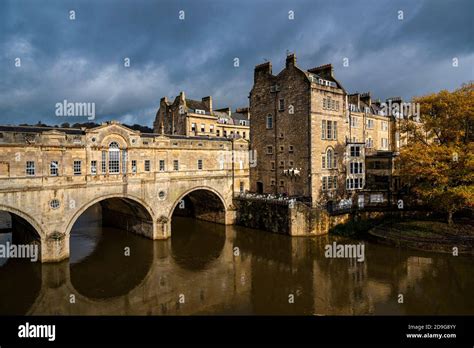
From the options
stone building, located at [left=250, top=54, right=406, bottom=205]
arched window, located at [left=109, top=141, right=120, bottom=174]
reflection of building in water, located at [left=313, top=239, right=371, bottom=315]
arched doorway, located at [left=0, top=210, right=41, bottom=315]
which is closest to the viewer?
reflection of building in water, located at [left=313, top=239, right=371, bottom=315]

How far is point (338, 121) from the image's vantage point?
117 feet

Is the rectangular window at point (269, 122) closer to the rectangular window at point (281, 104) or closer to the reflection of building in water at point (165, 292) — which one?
the rectangular window at point (281, 104)

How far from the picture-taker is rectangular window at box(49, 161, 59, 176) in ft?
79.3

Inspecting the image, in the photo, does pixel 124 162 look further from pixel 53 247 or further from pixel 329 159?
pixel 329 159

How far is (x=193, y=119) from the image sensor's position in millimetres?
47875

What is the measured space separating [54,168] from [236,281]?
1545cm

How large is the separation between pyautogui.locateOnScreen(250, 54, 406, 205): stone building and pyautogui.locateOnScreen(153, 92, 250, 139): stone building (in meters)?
11.7

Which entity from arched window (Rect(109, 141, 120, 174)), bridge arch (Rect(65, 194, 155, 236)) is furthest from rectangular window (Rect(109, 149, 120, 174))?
bridge arch (Rect(65, 194, 155, 236))

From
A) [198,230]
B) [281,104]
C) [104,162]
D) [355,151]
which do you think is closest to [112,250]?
[104,162]

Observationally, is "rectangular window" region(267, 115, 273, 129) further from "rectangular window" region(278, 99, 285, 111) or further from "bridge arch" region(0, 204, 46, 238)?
"bridge arch" region(0, 204, 46, 238)

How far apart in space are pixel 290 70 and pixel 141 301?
25.9m

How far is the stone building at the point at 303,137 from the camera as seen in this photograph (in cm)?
A: 3353

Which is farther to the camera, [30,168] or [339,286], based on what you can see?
[30,168]
